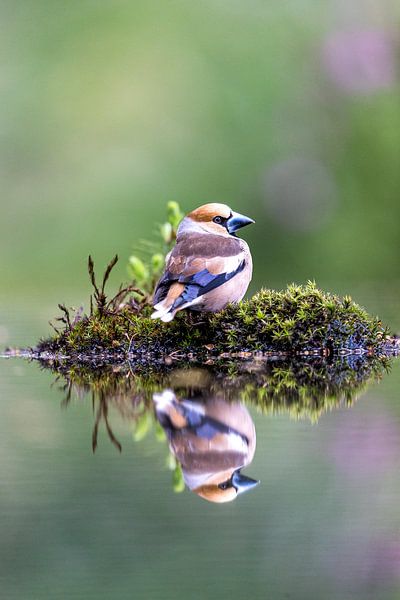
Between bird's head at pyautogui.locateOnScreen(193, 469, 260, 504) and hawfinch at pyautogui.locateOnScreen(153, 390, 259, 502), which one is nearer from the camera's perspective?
bird's head at pyautogui.locateOnScreen(193, 469, 260, 504)

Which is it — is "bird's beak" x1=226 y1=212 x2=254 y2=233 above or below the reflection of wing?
above

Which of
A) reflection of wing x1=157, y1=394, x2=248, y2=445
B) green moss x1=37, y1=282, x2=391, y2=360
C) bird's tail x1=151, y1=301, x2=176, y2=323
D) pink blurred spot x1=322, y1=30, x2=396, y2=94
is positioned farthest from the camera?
pink blurred spot x1=322, y1=30, x2=396, y2=94

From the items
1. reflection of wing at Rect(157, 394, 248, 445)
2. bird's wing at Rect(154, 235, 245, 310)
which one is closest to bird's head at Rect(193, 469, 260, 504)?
reflection of wing at Rect(157, 394, 248, 445)

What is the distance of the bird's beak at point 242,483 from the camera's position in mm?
4773

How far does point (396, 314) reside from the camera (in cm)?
1277

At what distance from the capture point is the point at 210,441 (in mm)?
5617

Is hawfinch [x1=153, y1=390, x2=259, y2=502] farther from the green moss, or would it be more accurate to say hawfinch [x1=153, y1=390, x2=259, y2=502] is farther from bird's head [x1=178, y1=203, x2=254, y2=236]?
bird's head [x1=178, y1=203, x2=254, y2=236]

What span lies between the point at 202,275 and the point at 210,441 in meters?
3.23

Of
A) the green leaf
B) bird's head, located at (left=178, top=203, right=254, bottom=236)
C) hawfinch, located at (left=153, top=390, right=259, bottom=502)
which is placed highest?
bird's head, located at (left=178, top=203, right=254, bottom=236)

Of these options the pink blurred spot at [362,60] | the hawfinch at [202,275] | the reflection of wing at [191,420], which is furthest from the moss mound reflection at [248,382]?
the pink blurred spot at [362,60]

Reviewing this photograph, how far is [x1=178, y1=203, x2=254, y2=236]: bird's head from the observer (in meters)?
9.67

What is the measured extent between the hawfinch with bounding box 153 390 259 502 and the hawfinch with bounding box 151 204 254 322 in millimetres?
1608

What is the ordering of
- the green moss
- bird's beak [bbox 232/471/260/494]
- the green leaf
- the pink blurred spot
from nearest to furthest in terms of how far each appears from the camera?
bird's beak [bbox 232/471/260/494] < the green moss < the green leaf < the pink blurred spot

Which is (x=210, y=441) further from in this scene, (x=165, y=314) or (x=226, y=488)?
(x=165, y=314)
